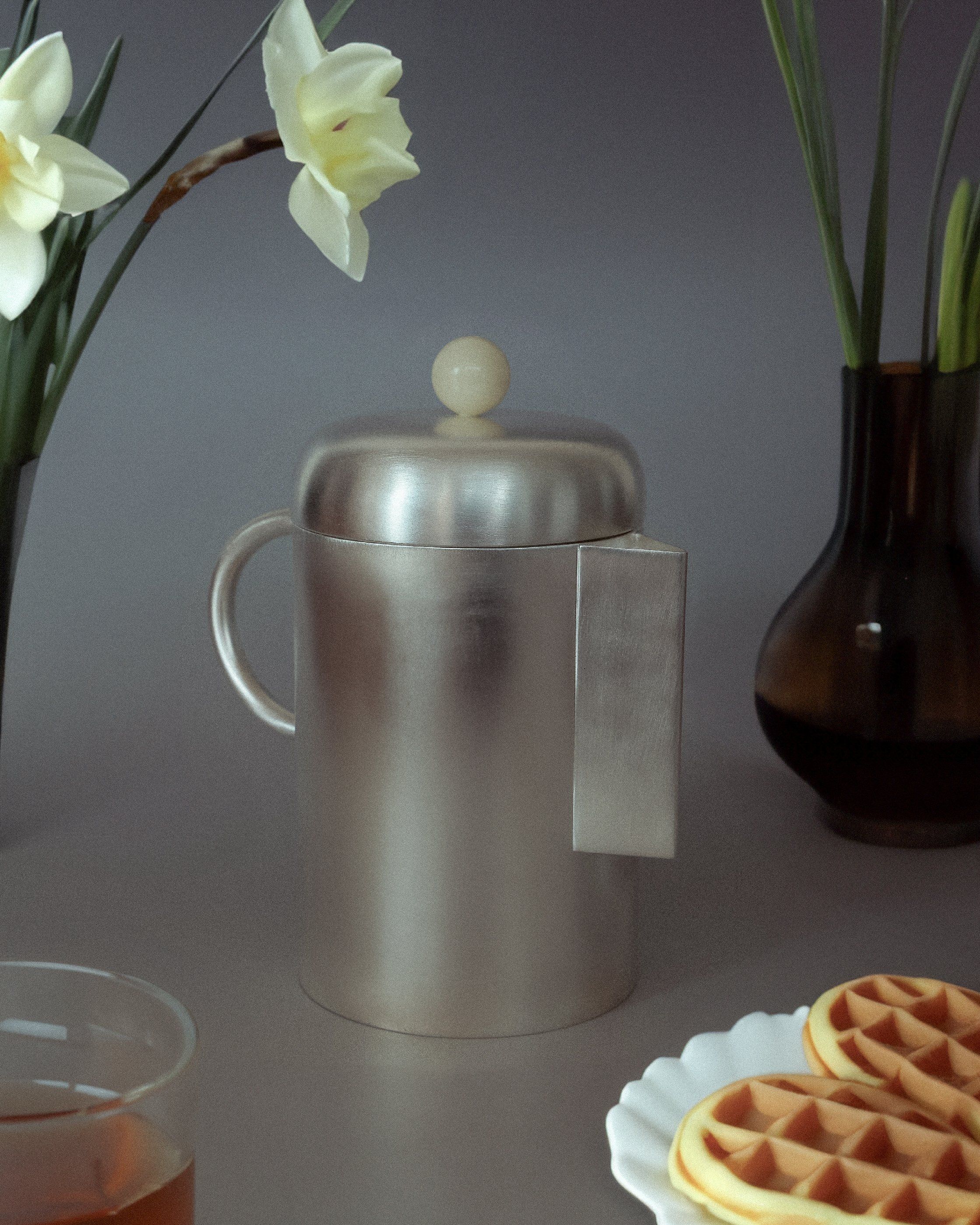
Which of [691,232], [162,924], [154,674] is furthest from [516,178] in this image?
[162,924]

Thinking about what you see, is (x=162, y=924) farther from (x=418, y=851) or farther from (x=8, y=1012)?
(x=8, y=1012)

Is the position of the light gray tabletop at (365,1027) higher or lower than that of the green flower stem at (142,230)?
lower

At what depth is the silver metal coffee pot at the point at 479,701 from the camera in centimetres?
69

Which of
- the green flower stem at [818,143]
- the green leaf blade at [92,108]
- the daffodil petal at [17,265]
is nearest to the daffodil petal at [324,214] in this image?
the daffodil petal at [17,265]

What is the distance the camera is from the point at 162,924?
86cm

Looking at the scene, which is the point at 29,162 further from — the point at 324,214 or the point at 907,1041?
the point at 907,1041

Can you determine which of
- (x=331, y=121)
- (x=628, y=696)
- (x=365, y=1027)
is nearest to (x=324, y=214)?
(x=331, y=121)

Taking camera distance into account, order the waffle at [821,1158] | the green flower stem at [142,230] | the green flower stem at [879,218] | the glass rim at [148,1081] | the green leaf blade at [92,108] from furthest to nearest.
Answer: the green flower stem at [879,218]
the green leaf blade at [92,108]
the green flower stem at [142,230]
the waffle at [821,1158]
the glass rim at [148,1081]

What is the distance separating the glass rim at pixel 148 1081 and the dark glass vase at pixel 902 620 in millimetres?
622

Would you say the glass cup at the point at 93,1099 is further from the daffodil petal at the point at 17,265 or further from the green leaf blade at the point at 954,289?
the green leaf blade at the point at 954,289

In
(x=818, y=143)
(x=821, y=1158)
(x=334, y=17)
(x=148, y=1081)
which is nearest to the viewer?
(x=148, y=1081)

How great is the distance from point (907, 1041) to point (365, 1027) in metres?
0.26

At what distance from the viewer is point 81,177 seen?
612mm

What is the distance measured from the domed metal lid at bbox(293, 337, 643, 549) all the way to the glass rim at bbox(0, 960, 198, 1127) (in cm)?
30
